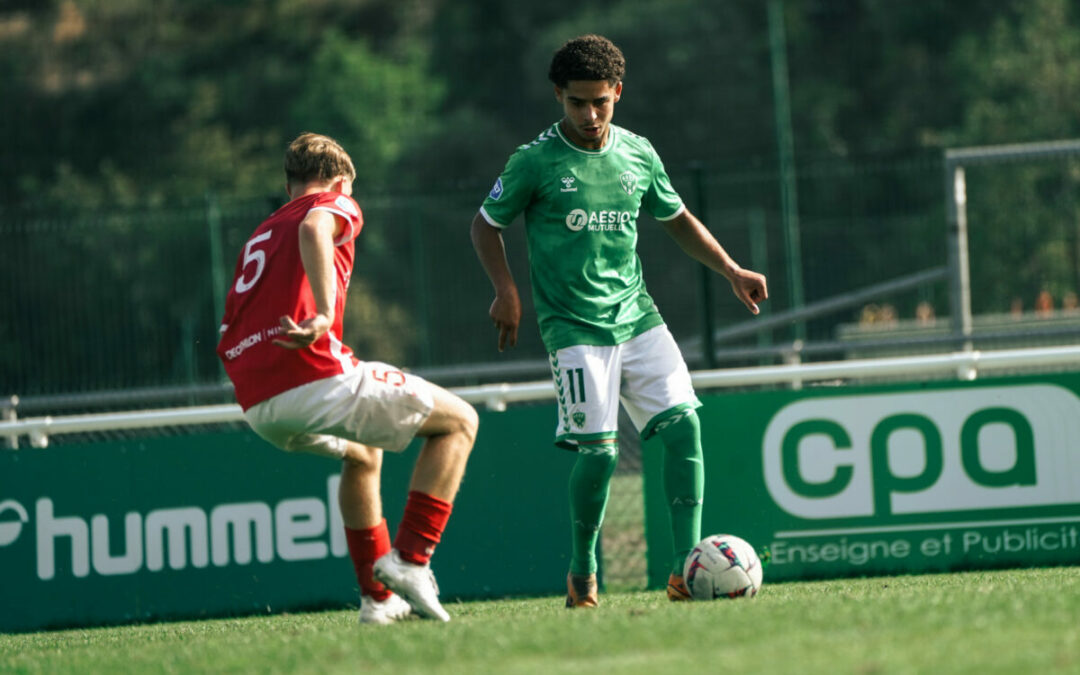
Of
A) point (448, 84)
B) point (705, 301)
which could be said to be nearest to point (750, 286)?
point (705, 301)

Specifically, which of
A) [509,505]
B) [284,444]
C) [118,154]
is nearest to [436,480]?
[284,444]

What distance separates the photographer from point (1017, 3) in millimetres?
38500

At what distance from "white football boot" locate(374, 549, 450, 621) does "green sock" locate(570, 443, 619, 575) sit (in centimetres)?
94

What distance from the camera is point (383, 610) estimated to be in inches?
225

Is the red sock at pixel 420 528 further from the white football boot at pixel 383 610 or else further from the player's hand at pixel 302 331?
the player's hand at pixel 302 331

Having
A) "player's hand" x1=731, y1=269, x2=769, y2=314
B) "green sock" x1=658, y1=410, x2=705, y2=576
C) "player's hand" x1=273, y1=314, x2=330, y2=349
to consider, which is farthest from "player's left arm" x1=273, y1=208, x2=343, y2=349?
"player's hand" x1=731, y1=269, x2=769, y2=314

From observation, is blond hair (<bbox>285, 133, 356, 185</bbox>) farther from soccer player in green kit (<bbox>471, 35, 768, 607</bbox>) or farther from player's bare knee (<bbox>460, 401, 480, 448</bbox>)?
player's bare knee (<bbox>460, 401, 480, 448</bbox>)

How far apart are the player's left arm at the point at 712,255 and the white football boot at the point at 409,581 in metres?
1.96

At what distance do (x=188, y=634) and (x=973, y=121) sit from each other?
30673 millimetres

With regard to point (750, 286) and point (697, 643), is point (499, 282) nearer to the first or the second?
point (750, 286)

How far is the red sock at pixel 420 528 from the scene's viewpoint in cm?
537

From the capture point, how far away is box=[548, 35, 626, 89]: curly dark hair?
6078 millimetres

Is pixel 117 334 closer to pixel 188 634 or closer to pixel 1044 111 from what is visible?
pixel 188 634

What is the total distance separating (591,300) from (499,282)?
38 centimetres
